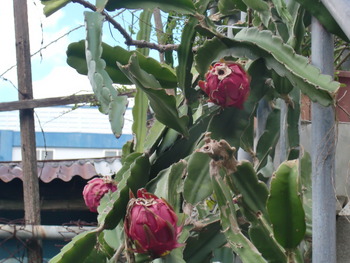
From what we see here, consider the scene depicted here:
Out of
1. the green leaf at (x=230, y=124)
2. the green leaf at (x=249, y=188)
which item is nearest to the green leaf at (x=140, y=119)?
the green leaf at (x=230, y=124)

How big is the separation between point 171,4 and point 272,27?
0.81 feet

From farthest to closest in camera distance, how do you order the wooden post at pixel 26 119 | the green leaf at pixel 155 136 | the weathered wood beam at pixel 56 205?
the weathered wood beam at pixel 56 205 → the wooden post at pixel 26 119 → the green leaf at pixel 155 136

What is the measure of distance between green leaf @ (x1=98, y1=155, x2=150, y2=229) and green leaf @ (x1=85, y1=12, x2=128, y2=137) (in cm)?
15

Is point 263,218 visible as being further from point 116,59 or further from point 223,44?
point 116,59

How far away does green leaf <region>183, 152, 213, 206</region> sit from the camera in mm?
1293

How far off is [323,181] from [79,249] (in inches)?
20.9

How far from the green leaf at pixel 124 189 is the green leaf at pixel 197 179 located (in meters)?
0.13

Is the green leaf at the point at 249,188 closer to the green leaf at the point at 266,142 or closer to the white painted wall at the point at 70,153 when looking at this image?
the green leaf at the point at 266,142

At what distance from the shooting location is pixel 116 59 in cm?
155

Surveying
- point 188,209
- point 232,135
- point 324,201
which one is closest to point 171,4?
point 232,135

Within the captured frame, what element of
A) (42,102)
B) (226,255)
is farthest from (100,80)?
(42,102)

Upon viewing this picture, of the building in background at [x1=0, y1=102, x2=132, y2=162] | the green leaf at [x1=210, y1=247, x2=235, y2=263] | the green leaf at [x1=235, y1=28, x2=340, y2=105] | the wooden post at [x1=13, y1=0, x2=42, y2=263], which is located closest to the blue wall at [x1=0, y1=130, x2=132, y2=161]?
the building in background at [x1=0, y1=102, x2=132, y2=162]

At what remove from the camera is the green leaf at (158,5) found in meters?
1.42

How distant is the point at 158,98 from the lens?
1346 mm
